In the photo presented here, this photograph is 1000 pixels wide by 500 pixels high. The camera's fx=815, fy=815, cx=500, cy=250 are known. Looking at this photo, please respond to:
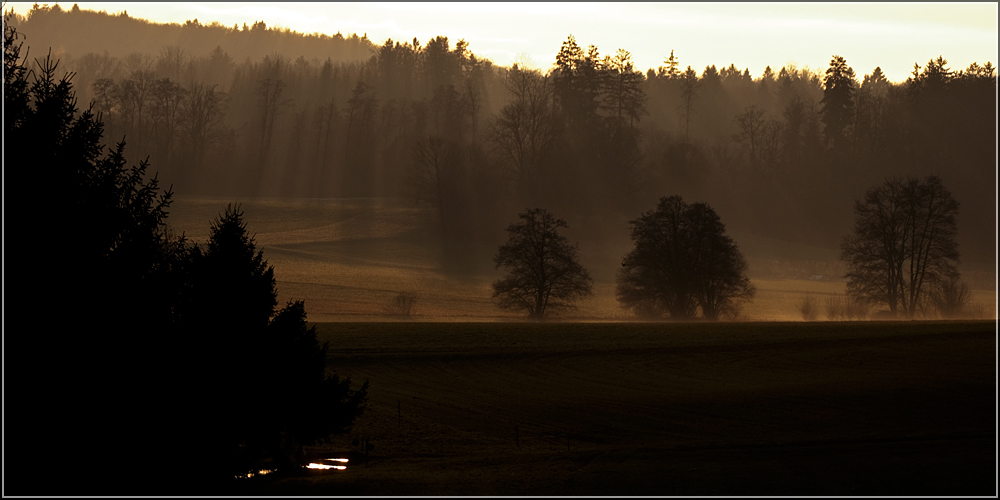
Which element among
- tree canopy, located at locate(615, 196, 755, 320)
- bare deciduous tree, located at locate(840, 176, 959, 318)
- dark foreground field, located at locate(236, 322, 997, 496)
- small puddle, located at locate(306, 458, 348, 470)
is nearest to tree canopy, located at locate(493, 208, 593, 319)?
tree canopy, located at locate(615, 196, 755, 320)

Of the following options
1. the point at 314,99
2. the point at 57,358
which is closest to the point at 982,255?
the point at 314,99

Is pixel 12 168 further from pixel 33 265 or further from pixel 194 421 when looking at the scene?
pixel 194 421

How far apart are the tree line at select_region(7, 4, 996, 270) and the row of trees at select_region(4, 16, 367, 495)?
70104 mm

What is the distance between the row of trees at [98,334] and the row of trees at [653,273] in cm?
3853

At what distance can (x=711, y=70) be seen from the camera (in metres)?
149

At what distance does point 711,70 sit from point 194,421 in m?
147

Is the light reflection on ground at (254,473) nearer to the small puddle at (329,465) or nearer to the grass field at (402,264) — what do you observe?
the small puddle at (329,465)

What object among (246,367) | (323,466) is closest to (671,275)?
(323,466)

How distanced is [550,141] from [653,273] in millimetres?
45380

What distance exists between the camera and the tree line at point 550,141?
94250mm

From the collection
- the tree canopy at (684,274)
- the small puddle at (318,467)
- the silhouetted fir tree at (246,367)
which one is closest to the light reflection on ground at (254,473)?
the small puddle at (318,467)

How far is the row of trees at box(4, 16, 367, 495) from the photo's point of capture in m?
11.4

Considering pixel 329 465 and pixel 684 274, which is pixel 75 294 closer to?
pixel 329 465

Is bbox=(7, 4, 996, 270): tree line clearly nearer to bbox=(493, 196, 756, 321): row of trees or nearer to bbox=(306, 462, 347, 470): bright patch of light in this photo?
bbox=(493, 196, 756, 321): row of trees
